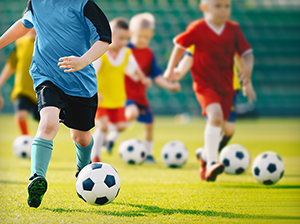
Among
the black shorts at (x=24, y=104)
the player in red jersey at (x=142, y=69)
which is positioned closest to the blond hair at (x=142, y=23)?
the player in red jersey at (x=142, y=69)

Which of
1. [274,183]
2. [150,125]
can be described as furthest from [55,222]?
[150,125]

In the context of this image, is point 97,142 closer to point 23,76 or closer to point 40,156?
point 23,76

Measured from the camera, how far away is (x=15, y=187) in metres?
3.43

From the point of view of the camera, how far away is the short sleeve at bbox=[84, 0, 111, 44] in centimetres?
268

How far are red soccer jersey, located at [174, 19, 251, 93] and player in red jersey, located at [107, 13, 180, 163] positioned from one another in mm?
1751

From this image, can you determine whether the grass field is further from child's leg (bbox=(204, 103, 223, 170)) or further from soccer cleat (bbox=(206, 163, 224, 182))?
child's leg (bbox=(204, 103, 223, 170))

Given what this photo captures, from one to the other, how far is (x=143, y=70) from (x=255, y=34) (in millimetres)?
16855

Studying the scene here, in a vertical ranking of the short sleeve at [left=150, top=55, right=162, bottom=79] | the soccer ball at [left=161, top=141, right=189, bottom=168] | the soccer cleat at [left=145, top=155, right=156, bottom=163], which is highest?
the short sleeve at [left=150, top=55, right=162, bottom=79]

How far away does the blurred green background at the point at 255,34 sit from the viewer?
67.3ft

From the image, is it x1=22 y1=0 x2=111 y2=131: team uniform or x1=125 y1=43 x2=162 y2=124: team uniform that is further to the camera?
x1=125 y1=43 x2=162 y2=124: team uniform

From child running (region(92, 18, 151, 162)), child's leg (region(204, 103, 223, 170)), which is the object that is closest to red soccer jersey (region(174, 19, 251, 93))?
child's leg (region(204, 103, 223, 170))

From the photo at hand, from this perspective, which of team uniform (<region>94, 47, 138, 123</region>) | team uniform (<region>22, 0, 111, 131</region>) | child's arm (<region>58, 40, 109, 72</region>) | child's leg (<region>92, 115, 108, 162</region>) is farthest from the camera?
team uniform (<region>94, 47, 138, 123</region>)

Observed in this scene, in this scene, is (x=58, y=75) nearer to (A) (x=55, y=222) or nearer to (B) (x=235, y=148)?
(A) (x=55, y=222)

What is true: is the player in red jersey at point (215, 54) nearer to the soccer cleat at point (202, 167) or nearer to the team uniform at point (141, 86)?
the soccer cleat at point (202, 167)
